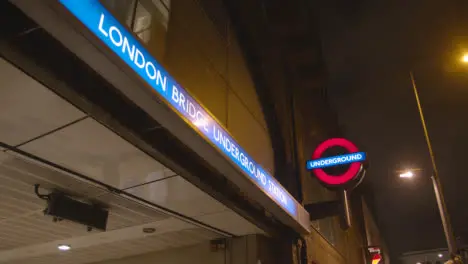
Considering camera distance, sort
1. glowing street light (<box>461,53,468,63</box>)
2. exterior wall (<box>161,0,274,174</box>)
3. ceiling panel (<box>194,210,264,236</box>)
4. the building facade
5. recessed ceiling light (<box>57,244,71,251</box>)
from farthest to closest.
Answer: glowing street light (<box>461,53,468,63</box>) → recessed ceiling light (<box>57,244,71,251</box>) → ceiling panel (<box>194,210,264,236</box>) → exterior wall (<box>161,0,274,174</box>) → the building facade

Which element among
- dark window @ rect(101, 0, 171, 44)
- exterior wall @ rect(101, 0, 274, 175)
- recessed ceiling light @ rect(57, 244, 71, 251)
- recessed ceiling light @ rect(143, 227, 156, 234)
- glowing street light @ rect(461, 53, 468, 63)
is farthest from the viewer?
glowing street light @ rect(461, 53, 468, 63)

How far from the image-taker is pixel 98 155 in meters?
4.18

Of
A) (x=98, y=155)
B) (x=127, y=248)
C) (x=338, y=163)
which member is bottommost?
(x=127, y=248)

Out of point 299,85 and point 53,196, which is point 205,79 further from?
point 299,85

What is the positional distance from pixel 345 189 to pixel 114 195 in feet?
14.1

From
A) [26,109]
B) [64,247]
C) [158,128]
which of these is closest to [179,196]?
[158,128]

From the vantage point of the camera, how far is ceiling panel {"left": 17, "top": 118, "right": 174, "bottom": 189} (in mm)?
3777

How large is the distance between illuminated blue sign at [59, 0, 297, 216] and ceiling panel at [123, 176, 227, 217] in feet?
2.29

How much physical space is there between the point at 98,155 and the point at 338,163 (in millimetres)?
4784

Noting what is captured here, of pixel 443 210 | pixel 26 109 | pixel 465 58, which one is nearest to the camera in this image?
pixel 26 109

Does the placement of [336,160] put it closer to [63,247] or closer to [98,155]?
[98,155]

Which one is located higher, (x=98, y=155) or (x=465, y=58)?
(x=465, y=58)

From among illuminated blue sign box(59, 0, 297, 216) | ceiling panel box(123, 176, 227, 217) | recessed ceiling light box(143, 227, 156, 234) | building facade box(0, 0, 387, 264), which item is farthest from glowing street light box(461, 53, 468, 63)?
recessed ceiling light box(143, 227, 156, 234)

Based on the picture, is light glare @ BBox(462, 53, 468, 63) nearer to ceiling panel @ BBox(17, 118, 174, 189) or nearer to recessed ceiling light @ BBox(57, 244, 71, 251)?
ceiling panel @ BBox(17, 118, 174, 189)
